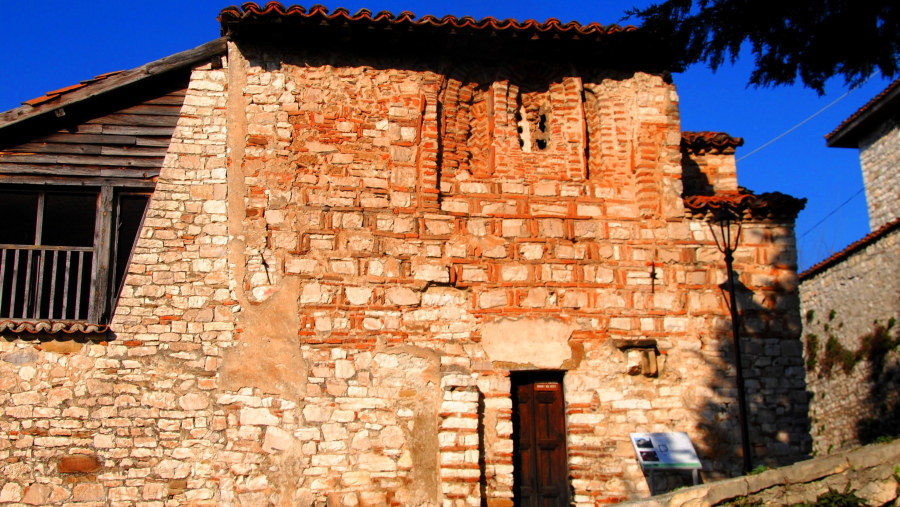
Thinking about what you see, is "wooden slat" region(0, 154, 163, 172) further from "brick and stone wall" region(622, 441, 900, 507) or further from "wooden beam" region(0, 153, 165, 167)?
"brick and stone wall" region(622, 441, 900, 507)

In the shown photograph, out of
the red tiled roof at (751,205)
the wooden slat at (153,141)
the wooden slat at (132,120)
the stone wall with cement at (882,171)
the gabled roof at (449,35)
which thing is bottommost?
the red tiled roof at (751,205)

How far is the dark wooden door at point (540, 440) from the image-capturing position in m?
7.84

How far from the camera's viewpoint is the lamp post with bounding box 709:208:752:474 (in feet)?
25.3

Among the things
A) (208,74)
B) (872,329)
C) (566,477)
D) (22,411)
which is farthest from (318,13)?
(872,329)

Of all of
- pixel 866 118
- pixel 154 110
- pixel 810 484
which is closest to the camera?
pixel 810 484

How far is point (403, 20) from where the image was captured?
826cm

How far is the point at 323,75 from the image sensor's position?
28.2 feet

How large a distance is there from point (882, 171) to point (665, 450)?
13.3m

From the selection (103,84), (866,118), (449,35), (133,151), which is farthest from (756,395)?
(866,118)

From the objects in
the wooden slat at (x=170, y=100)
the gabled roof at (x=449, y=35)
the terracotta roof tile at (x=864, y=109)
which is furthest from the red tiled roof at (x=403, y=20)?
the terracotta roof tile at (x=864, y=109)

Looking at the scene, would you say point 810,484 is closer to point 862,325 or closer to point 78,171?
point 78,171

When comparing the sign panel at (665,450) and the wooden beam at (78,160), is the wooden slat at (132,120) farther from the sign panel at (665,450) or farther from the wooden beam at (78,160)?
the sign panel at (665,450)

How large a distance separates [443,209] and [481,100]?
1.45 metres

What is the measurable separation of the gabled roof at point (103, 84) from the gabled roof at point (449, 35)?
38 centimetres
